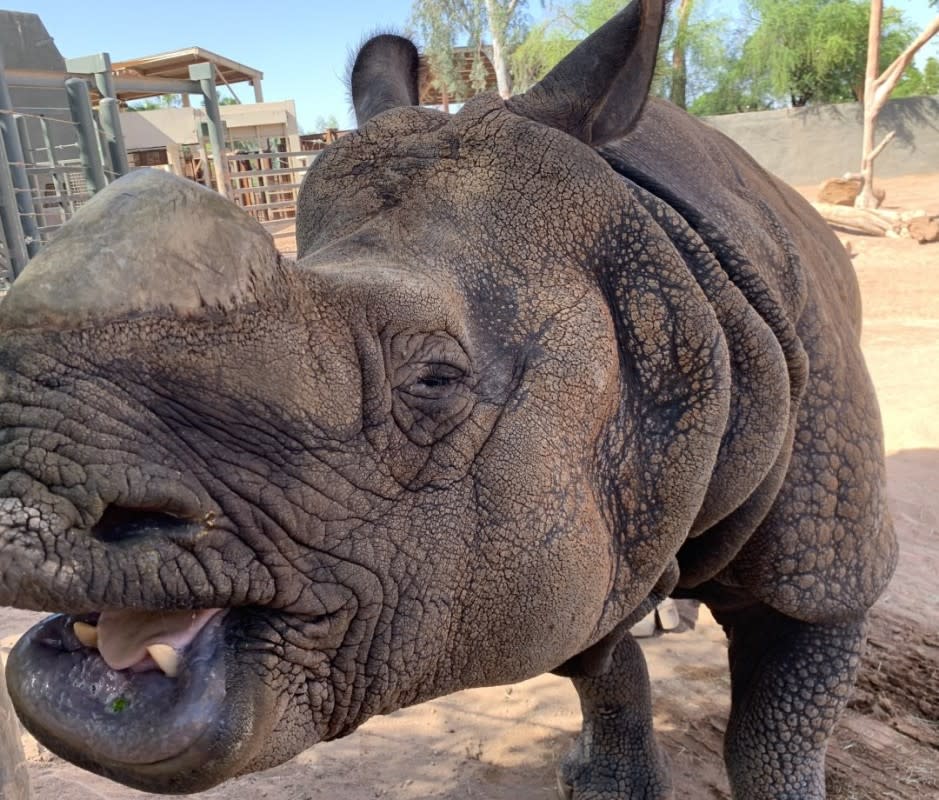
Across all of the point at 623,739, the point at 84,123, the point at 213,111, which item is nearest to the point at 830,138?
the point at 213,111

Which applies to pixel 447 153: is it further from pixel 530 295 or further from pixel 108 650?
pixel 108 650

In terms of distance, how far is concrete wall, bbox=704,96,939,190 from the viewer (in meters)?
24.7

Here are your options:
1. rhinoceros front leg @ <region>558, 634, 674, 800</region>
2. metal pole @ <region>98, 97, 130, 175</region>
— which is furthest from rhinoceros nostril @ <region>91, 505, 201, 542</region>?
metal pole @ <region>98, 97, 130, 175</region>

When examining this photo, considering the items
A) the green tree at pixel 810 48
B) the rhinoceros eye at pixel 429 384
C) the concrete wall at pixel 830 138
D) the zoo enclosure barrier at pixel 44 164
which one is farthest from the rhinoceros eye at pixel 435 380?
the green tree at pixel 810 48

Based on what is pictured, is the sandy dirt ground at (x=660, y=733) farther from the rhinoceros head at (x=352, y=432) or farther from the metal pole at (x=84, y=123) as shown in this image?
the metal pole at (x=84, y=123)

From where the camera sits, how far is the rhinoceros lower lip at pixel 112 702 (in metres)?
1.37

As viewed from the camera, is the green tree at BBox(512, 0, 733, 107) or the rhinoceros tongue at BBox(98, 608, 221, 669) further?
the green tree at BBox(512, 0, 733, 107)

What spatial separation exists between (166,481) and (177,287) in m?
0.27

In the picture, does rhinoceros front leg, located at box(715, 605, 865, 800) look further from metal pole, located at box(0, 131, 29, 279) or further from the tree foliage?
the tree foliage

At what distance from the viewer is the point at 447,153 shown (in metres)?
2.05

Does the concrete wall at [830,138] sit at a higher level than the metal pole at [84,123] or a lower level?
lower

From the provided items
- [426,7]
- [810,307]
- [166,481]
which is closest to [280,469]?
[166,481]

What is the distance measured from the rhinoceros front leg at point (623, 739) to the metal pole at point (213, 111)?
312 inches

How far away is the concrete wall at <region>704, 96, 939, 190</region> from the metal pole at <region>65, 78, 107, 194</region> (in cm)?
2019
